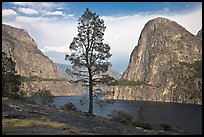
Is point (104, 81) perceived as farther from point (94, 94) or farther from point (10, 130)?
point (10, 130)

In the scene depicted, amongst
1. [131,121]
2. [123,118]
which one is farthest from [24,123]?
[123,118]

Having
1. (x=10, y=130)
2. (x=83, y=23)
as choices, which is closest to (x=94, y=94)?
(x=83, y=23)

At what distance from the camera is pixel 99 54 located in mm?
35750

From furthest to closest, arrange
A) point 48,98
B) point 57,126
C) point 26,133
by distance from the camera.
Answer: point 48,98, point 57,126, point 26,133

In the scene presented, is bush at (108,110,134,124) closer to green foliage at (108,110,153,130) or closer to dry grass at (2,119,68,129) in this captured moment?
green foliage at (108,110,153,130)

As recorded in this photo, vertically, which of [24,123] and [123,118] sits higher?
[24,123]

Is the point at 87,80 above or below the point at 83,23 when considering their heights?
below

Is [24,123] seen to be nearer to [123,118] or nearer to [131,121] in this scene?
[131,121]

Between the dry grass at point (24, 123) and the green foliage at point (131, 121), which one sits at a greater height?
the dry grass at point (24, 123)

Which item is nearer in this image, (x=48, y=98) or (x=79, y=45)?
(x=79, y=45)

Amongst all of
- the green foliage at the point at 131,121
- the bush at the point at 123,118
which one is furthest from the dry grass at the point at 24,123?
the bush at the point at 123,118

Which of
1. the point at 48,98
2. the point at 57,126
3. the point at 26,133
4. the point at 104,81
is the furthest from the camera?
the point at 48,98

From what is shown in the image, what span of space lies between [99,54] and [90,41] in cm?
194

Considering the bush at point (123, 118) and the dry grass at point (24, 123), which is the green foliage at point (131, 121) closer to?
the bush at point (123, 118)
